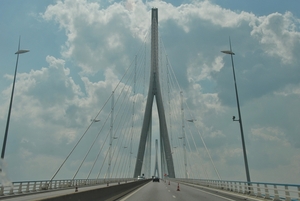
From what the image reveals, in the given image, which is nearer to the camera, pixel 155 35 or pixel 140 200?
pixel 140 200

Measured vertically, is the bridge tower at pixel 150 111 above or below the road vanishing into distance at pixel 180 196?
above

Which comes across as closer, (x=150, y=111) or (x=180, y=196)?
(x=180, y=196)

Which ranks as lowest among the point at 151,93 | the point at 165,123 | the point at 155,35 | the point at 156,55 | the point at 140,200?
the point at 140,200

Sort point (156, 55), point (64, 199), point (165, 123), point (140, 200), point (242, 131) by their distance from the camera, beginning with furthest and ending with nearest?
point (156, 55) → point (165, 123) → point (242, 131) → point (140, 200) → point (64, 199)

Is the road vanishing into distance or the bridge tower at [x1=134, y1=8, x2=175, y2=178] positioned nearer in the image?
the road vanishing into distance

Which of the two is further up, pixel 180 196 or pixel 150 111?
pixel 150 111

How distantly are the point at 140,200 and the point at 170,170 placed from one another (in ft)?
189

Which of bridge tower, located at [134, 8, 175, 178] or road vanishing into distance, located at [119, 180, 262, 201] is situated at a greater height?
bridge tower, located at [134, 8, 175, 178]

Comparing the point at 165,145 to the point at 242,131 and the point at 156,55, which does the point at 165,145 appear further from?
the point at 242,131

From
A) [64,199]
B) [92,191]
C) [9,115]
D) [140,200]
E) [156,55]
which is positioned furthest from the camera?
[156,55]

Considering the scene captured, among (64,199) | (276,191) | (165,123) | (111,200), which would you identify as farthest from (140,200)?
(165,123)

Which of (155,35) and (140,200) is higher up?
(155,35)

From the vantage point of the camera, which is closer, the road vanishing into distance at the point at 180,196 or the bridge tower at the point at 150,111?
the road vanishing into distance at the point at 180,196

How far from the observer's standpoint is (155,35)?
3088 inches
